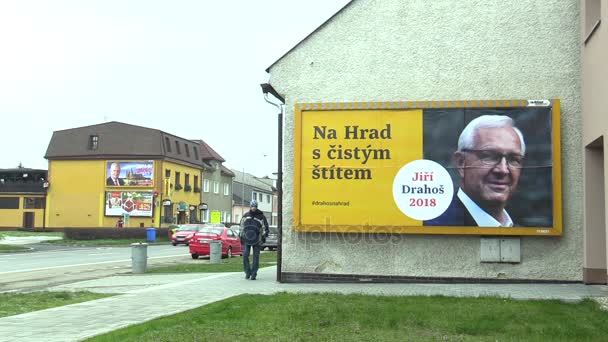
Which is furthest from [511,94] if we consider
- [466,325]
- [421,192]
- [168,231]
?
[168,231]

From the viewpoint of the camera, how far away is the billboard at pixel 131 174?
204 feet

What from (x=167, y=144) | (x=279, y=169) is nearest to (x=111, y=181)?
(x=167, y=144)

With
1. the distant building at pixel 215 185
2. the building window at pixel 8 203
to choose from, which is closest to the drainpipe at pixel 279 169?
the distant building at pixel 215 185

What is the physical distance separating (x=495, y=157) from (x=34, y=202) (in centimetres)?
6442

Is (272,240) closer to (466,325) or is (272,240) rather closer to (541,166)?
(541,166)

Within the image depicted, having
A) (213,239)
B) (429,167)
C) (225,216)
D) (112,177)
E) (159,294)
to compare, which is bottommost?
(159,294)

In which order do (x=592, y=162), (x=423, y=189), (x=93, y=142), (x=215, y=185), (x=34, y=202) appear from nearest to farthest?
(x=592, y=162) → (x=423, y=189) → (x=93, y=142) → (x=34, y=202) → (x=215, y=185)

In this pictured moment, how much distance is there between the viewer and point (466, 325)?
7215mm

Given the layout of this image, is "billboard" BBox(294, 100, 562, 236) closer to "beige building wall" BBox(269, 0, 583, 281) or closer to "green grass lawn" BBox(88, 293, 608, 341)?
"beige building wall" BBox(269, 0, 583, 281)

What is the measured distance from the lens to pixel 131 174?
2462 inches

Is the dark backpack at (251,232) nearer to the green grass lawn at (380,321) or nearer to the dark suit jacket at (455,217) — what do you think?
the dark suit jacket at (455,217)

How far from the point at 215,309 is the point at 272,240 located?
2910 centimetres

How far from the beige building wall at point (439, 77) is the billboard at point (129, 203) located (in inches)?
1998

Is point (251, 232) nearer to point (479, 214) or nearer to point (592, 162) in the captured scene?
point (479, 214)
